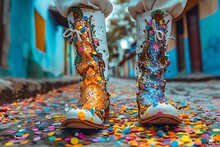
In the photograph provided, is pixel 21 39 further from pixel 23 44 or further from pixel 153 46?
pixel 153 46

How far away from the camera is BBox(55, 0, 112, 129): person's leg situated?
Answer: 2.88ft

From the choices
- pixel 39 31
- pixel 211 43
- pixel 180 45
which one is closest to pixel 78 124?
pixel 39 31

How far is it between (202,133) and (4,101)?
3.74 ft

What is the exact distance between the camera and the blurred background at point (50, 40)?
2559 mm

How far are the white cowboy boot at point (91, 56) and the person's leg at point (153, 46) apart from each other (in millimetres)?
139

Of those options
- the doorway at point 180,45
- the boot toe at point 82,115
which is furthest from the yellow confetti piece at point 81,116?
the doorway at point 180,45

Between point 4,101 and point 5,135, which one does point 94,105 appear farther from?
point 4,101

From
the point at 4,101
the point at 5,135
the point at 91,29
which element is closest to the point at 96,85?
the point at 91,29

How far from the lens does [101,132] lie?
2.68 ft

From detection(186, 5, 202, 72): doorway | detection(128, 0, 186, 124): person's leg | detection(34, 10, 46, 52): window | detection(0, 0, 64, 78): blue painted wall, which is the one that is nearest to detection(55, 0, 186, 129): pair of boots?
detection(128, 0, 186, 124): person's leg

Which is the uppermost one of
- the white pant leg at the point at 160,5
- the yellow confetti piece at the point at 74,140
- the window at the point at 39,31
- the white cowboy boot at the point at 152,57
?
the window at the point at 39,31

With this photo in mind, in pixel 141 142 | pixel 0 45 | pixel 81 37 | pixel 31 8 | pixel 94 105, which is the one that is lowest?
pixel 141 142

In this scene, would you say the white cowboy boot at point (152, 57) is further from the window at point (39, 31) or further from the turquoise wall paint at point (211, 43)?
the turquoise wall paint at point (211, 43)

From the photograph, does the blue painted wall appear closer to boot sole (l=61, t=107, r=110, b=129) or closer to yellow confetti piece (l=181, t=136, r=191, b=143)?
boot sole (l=61, t=107, r=110, b=129)
